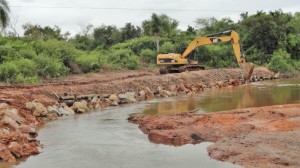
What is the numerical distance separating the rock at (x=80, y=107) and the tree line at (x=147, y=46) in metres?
11.5

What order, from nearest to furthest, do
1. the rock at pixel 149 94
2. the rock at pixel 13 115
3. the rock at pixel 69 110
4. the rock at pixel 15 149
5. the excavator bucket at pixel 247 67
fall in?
the rock at pixel 15 149 → the rock at pixel 13 115 → the rock at pixel 69 110 → the rock at pixel 149 94 → the excavator bucket at pixel 247 67

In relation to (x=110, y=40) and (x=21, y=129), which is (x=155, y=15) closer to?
(x=110, y=40)

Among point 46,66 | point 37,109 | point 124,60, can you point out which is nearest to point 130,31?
point 124,60

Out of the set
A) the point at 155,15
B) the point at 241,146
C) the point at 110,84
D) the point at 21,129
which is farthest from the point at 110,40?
the point at 241,146

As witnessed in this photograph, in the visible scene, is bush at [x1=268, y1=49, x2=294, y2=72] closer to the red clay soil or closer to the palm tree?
the red clay soil

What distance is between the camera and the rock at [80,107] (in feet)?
75.4

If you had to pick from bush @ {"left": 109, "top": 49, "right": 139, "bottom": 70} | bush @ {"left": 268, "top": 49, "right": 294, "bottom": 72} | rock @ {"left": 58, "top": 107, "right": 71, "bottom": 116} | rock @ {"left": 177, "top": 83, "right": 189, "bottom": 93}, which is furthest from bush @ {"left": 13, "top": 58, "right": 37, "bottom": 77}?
bush @ {"left": 268, "top": 49, "right": 294, "bottom": 72}

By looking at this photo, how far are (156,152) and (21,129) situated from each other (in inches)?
233

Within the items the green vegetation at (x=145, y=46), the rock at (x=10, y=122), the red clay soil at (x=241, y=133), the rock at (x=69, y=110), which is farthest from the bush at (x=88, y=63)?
the rock at (x=10, y=122)

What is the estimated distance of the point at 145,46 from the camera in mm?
54469

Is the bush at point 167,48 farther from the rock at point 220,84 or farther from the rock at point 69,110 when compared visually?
the rock at point 69,110

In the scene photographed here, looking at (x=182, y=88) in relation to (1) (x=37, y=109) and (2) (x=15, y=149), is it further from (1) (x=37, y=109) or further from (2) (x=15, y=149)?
(2) (x=15, y=149)

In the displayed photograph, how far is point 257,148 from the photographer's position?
12.8m

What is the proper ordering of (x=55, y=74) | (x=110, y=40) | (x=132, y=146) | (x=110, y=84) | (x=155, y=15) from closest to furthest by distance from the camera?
(x=132, y=146)
(x=110, y=84)
(x=55, y=74)
(x=155, y=15)
(x=110, y=40)
